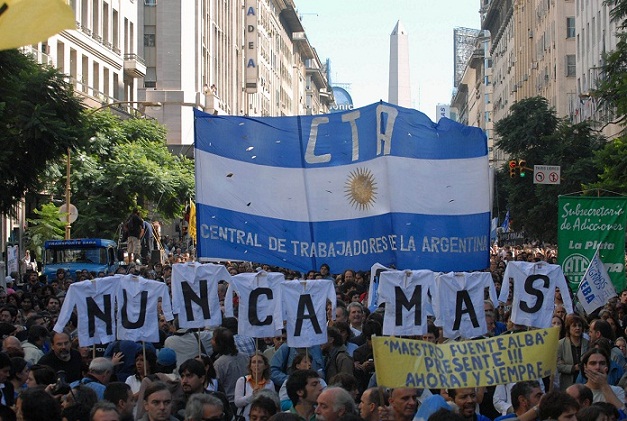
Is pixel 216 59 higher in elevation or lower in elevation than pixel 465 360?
higher

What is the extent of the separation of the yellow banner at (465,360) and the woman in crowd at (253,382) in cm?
252

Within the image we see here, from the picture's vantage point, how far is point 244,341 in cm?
1286

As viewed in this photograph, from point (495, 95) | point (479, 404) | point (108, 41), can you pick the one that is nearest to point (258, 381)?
point (479, 404)

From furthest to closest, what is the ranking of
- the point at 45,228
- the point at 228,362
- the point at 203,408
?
1. the point at 45,228
2. the point at 228,362
3. the point at 203,408

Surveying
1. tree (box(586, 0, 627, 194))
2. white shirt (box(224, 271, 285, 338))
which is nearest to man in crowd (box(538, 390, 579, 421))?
white shirt (box(224, 271, 285, 338))

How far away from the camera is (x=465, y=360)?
8.60 m

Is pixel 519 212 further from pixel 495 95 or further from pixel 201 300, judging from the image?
pixel 495 95

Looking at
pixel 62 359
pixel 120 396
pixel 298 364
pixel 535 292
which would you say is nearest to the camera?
pixel 120 396

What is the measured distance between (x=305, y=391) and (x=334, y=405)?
4.15 feet

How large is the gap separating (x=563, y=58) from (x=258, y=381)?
6489cm

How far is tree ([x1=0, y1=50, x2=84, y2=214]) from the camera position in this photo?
1059 inches

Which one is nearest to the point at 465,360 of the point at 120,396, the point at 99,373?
the point at 120,396

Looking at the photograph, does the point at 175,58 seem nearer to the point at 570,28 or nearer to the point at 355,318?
the point at 570,28

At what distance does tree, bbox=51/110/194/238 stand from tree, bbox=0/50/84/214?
15.3 meters
